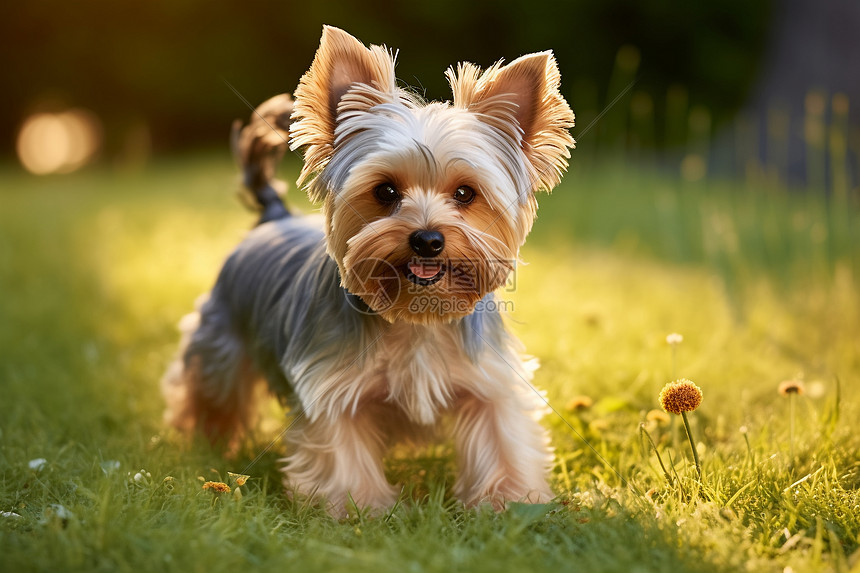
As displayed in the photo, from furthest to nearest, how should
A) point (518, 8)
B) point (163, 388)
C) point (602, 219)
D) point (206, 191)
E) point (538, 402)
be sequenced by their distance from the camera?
point (518, 8) → point (206, 191) → point (602, 219) → point (163, 388) → point (538, 402)

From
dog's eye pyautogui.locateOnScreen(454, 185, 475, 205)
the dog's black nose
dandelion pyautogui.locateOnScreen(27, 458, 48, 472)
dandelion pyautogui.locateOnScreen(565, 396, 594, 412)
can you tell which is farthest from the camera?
dandelion pyautogui.locateOnScreen(565, 396, 594, 412)

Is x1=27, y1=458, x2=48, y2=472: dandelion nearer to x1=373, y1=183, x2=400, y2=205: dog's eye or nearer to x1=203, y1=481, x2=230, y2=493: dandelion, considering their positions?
x1=203, y1=481, x2=230, y2=493: dandelion

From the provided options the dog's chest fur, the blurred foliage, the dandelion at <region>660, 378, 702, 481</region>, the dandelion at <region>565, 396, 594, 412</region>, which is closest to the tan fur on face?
the dog's chest fur

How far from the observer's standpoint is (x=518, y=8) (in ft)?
57.3

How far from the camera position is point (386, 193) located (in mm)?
3275

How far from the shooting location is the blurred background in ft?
46.6

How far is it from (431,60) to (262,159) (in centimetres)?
1433

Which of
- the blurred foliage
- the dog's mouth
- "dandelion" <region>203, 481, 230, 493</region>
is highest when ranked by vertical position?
the blurred foliage

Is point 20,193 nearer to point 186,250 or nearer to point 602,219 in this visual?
point 186,250

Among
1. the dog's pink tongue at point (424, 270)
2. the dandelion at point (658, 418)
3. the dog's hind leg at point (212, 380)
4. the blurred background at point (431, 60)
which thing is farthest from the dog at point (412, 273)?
the blurred background at point (431, 60)

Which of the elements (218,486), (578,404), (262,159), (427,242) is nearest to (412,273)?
(427,242)

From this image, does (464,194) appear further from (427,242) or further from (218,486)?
(218,486)

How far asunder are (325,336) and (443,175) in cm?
83

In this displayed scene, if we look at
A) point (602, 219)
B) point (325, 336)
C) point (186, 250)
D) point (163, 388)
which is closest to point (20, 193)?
point (186, 250)
